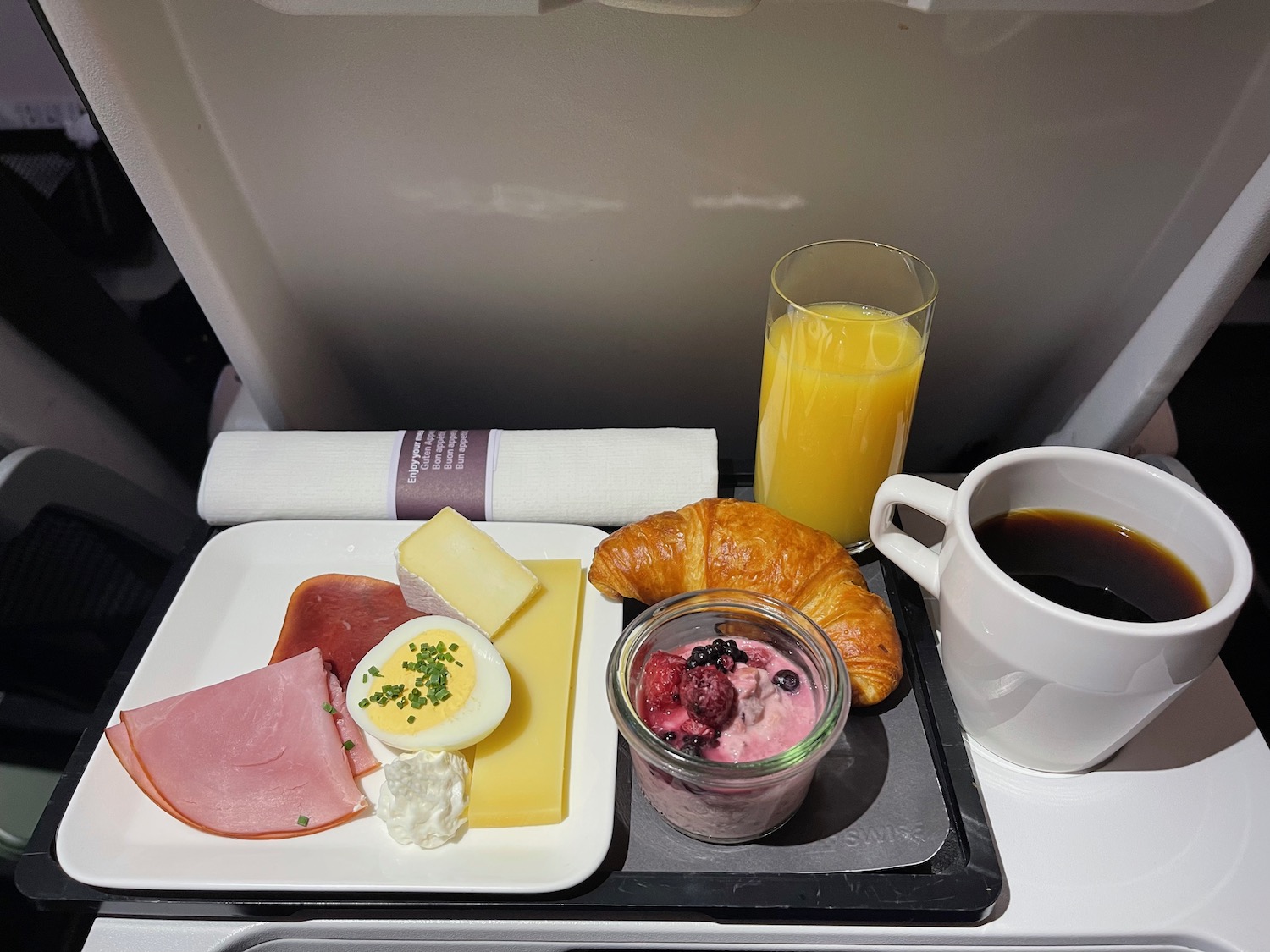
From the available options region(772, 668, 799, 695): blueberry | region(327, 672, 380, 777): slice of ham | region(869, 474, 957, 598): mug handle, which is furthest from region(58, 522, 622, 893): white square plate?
region(869, 474, 957, 598): mug handle

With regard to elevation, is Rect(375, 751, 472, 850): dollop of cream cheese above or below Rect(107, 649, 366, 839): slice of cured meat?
above

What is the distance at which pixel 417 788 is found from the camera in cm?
66

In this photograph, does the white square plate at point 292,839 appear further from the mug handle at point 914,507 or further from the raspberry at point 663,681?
the mug handle at point 914,507

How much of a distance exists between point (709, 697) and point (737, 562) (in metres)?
0.17

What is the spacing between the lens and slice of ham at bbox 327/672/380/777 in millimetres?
723

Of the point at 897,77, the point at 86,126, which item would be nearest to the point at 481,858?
the point at 897,77

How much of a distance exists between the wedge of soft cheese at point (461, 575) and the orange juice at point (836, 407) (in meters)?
0.26

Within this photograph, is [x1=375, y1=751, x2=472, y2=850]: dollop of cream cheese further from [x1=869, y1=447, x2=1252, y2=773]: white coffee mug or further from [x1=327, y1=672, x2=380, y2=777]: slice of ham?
[x1=869, y1=447, x2=1252, y2=773]: white coffee mug

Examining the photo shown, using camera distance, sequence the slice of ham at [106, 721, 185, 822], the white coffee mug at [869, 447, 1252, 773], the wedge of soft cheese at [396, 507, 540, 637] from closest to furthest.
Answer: the white coffee mug at [869, 447, 1252, 773] < the slice of ham at [106, 721, 185, 822] < the wedge of soft cheese at [396, 507, 540, 637]

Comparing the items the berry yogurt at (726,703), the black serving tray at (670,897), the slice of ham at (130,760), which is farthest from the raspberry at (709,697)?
the slice of ham at (130,760)

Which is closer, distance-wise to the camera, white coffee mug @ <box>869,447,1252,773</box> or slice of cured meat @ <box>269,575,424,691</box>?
white coffee mug @ <box>869,447,1252,773</box>

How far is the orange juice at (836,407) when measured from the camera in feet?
2.50

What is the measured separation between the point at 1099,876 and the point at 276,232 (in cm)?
90

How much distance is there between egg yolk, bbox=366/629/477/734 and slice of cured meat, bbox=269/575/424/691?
1.8 inches
